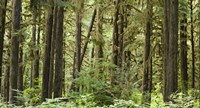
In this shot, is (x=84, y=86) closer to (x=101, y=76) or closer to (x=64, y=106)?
(x=101, y=76)

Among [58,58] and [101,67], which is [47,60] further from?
[101,67]

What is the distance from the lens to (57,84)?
13.5 meters

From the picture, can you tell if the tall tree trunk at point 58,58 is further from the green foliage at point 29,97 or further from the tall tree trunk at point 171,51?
the tall tree trunk at point 171,51

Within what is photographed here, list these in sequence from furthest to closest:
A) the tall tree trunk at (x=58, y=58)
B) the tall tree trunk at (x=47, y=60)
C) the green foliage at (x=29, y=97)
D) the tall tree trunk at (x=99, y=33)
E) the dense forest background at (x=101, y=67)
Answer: the tall tree trunk at (x=99, y=33)
the tall tree trunk at (x=47, y=60)
the tall tree trunk at (x=58, y=58)
the dense forest background at (x=101, y=67)
the green foliage at (x=29, y=97)

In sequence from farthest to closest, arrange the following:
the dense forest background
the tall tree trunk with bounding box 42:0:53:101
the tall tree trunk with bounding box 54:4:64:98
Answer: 1. the tall tree trunk with bounding box 42:0:53:101
2. the tall tree trunk with bounding box 54:4:64:98
3. the dense forest background

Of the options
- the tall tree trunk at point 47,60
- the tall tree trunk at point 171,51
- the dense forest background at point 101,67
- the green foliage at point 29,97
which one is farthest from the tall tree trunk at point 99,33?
the tall tree trunk at point 171,51

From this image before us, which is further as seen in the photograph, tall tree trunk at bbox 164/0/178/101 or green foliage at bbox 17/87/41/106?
tall tree trunk at bbox 164/0/178/101

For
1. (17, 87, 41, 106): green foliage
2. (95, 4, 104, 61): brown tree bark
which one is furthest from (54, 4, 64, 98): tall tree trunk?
(95, 4, 104, 61): brown tree bark

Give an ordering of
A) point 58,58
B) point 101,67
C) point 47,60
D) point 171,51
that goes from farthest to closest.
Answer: point 47,60
point 58,58
point 101,67
point 171,51

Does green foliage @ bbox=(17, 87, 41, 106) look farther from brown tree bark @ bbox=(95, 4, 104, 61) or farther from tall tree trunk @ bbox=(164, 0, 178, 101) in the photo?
tall tree trunk @ bbox=(164, 0, 178, 101)

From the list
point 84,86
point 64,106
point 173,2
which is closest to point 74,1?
point 173,2

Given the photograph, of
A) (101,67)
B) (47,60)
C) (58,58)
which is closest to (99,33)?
(47,60)

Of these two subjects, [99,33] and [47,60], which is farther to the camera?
[99,33]

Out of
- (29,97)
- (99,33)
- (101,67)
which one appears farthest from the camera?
(99,33)
